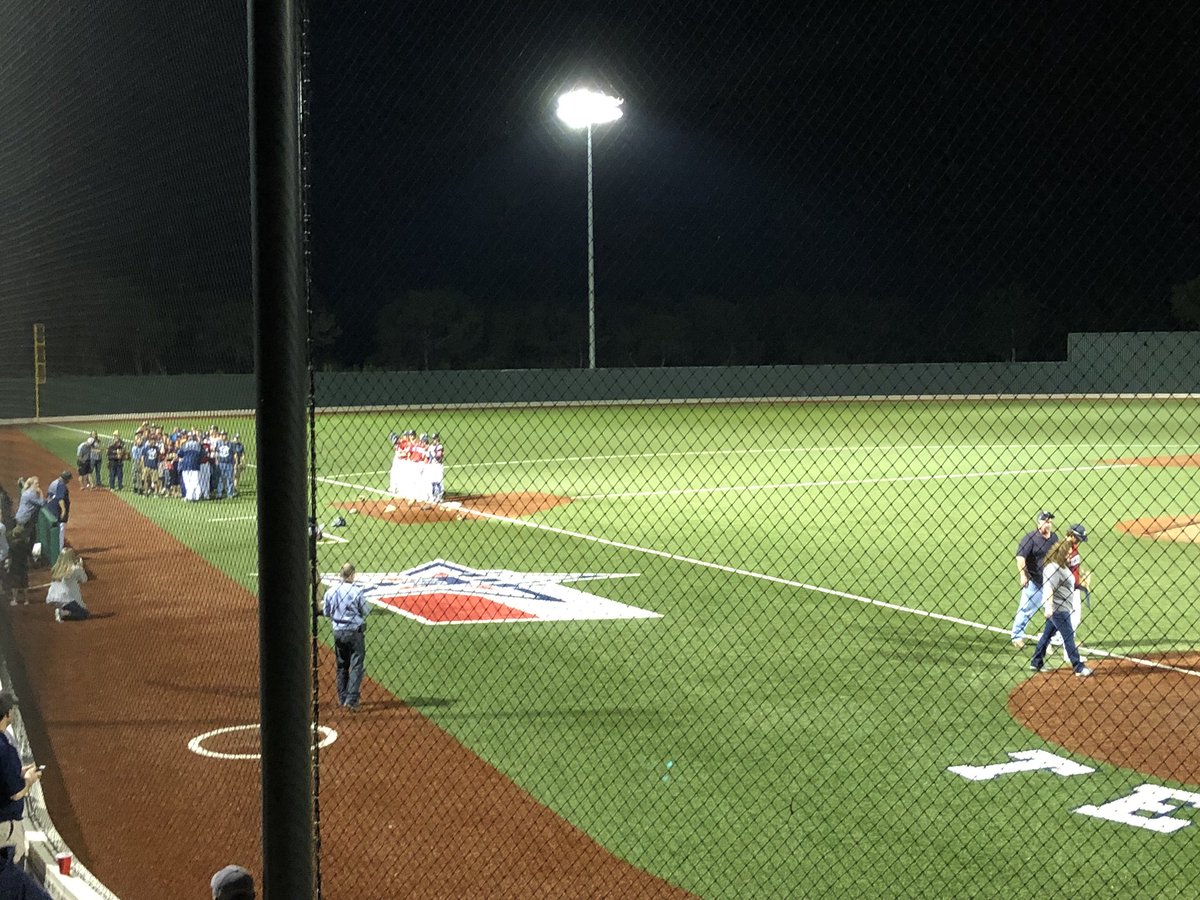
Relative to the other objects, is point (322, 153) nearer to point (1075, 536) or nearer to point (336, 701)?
point (336, 701)

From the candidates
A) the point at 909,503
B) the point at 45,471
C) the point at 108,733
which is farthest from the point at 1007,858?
the point at 45,471

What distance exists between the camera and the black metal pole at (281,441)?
3338 millimetres

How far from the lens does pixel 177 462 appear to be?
25562 millimetres

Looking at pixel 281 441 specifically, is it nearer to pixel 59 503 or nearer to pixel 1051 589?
pixel 1051 589

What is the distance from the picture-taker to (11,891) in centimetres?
586

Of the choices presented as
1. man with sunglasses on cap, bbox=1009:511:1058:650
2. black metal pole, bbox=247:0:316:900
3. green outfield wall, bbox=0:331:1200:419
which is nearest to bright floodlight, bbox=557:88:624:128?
green outfield wall, bbox=0:331:1200:419

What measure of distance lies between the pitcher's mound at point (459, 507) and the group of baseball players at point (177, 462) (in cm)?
215

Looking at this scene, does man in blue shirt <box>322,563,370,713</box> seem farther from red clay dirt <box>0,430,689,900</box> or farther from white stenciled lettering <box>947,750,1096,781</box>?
white stenciled lettering <box>947,750,1096,781</box>

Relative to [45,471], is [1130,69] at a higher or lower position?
higher

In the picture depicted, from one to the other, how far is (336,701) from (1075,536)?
20.8ft

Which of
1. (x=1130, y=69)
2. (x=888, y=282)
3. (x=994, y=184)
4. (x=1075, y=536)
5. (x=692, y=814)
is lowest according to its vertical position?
(x=692, y=814)

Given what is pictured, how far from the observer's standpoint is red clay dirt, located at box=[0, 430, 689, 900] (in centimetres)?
746

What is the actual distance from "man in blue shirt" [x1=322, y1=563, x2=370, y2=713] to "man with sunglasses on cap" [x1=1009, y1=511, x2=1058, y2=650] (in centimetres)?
592

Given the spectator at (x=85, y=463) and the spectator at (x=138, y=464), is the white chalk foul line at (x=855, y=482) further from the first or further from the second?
the spectator at (x=85, y=463)
